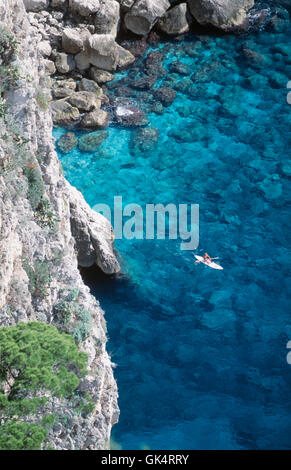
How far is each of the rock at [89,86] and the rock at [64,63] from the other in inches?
34.4

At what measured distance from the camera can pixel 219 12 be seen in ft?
101

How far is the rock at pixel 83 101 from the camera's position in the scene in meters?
26.5

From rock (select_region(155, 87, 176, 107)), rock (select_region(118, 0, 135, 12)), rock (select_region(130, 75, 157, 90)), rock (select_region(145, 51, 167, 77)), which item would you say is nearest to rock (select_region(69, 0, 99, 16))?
rock (select_region(118, 0, 135, 12))

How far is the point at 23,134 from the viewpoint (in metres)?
13.9

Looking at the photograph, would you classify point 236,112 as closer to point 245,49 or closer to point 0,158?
point 245,49

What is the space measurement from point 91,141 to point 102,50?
4748 mm

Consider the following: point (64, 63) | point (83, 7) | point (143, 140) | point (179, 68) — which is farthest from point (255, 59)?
point (64, 63)

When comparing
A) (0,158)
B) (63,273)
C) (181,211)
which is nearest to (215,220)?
(181,211)

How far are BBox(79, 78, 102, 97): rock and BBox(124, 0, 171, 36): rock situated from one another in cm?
437

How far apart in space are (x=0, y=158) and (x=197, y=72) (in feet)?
58.9

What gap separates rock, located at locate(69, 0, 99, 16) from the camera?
2881 centimetres

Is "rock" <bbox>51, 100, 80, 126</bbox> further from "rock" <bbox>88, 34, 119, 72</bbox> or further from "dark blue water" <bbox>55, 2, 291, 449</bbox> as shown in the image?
"rock" <bbox>88, 34, 119, 72</bbox>

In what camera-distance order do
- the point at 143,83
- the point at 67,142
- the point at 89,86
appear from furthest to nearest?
the point at 143,83
the point at 89,86
the point at 67,142

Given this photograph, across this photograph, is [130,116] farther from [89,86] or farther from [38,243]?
[38,243]
